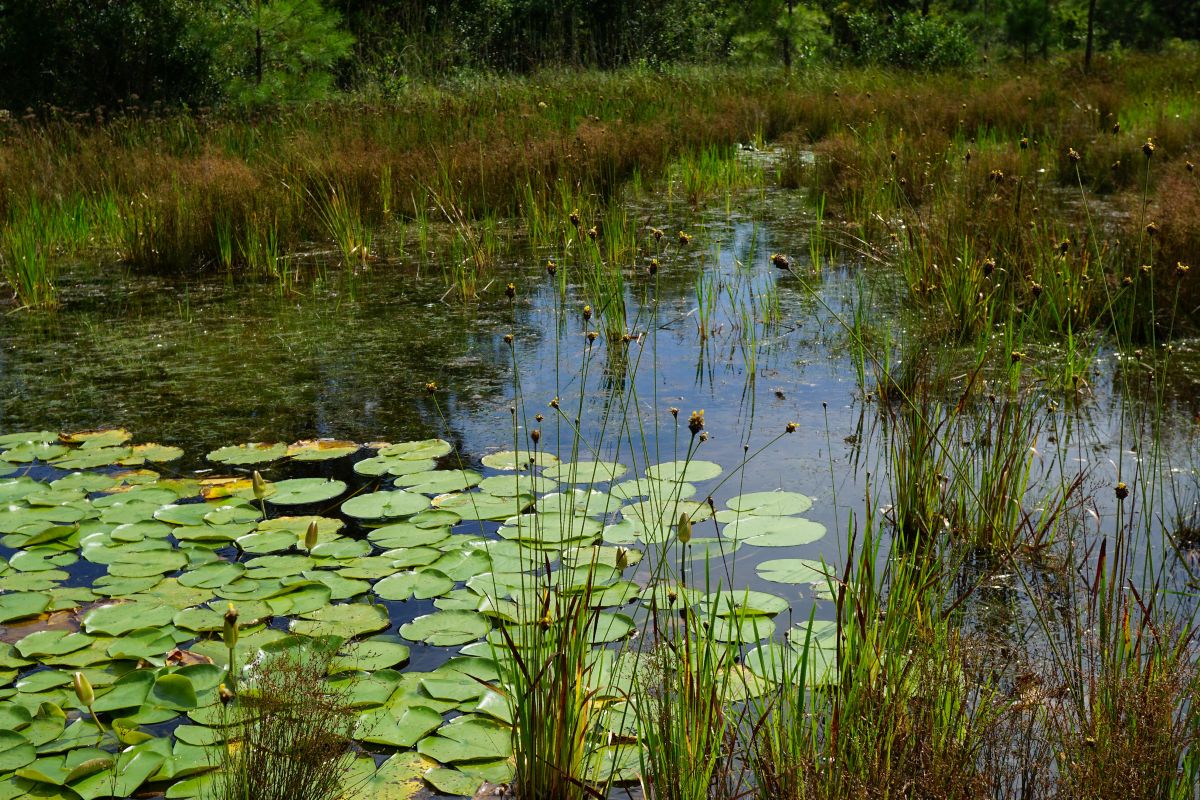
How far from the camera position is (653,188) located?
775cm

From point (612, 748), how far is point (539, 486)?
3.91ft

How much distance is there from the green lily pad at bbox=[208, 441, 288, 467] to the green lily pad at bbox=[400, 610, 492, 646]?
3.77 ft

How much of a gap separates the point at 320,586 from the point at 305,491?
604 mm

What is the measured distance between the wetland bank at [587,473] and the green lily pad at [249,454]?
0.02 metres

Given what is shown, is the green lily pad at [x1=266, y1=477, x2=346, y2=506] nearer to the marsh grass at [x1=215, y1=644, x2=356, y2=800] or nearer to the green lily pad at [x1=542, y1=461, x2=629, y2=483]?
the green lily pad at [x1=542, y1=461, x2=629, y2=483]

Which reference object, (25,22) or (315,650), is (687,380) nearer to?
(315,650)

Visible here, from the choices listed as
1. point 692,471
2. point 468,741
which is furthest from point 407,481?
point 468,741

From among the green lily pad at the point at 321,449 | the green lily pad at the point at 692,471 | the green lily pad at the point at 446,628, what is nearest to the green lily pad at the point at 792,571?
the green lily pad at the point at 692,471

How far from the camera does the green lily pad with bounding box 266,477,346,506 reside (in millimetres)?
3029

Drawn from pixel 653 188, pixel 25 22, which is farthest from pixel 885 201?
pixel 25 22

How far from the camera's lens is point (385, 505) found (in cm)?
300

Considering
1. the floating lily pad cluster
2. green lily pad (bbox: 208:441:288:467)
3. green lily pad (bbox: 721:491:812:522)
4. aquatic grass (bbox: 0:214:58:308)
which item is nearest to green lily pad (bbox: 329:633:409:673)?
the floating lily pad cluster

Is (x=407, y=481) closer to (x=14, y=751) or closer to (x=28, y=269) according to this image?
(x=14, y=751)

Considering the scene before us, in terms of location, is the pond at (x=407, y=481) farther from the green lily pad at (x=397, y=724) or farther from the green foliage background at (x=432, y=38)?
the green foliage background at (x=432, y=38)
